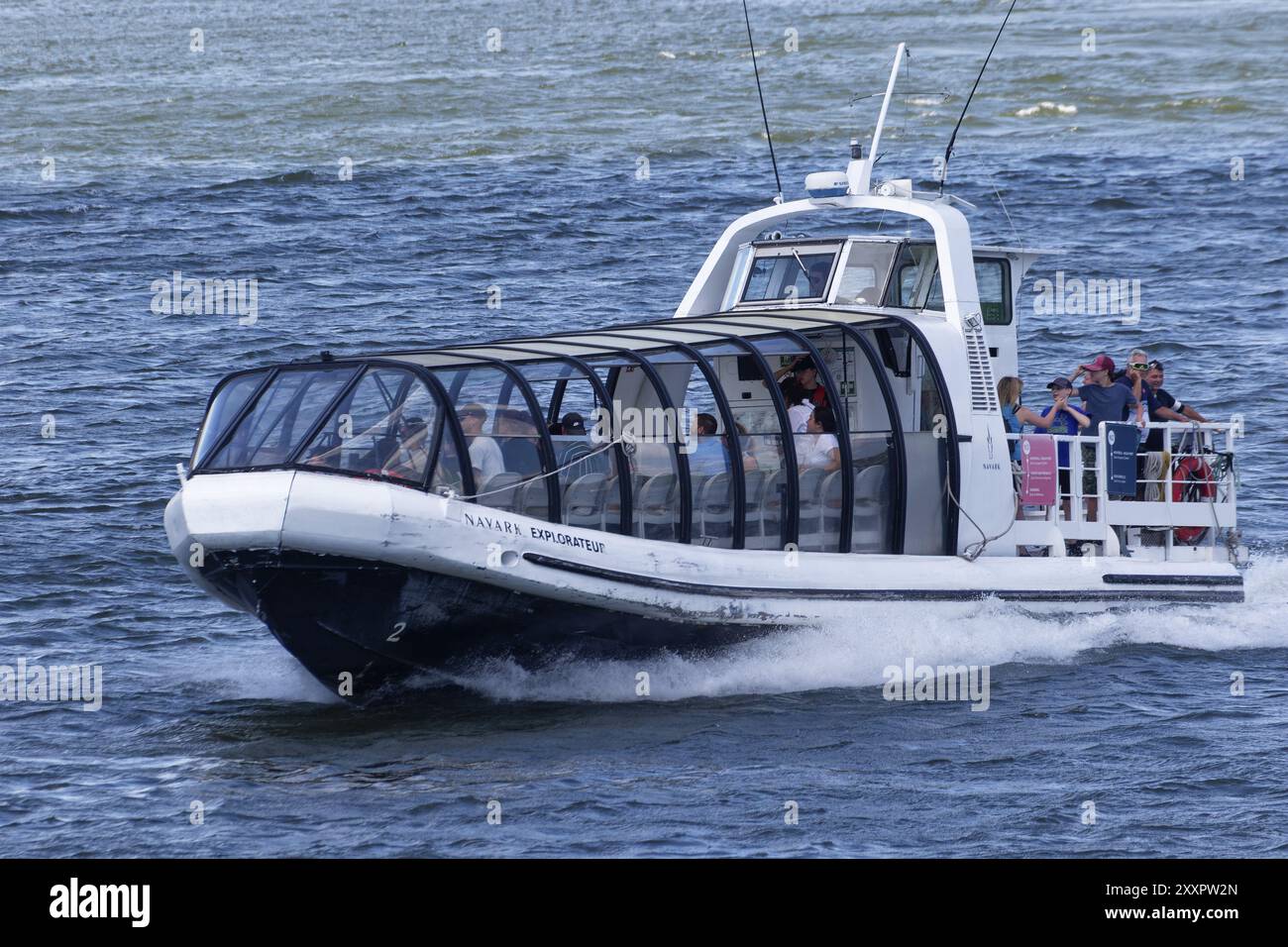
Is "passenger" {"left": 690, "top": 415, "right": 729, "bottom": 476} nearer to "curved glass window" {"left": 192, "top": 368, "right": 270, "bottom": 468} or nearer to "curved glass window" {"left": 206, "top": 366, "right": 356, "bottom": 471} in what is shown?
"curved glass window" {"left": 206, "top": 366, "right": 356, "bottom": 471}

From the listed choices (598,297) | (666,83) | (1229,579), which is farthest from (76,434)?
(666,83)

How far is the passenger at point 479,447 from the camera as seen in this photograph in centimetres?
1511

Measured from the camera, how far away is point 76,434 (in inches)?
1069

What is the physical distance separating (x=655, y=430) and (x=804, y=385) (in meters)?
1.86

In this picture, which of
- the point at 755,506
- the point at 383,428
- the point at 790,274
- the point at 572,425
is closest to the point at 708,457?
the point at 755,506

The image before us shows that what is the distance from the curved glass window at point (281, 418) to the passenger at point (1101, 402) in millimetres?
8263

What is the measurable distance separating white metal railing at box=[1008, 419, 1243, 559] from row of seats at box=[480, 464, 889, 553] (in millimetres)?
2002

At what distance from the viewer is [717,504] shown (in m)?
16.5

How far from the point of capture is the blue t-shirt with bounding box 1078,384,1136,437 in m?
19.8

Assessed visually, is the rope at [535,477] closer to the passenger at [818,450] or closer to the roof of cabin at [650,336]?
the roof of cabin at [650,336]

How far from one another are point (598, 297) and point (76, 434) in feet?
35.0

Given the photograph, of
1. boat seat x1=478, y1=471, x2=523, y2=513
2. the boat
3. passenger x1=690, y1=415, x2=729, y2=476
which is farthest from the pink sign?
boat seat x1=478, y1=471, x2=523, y2=513
